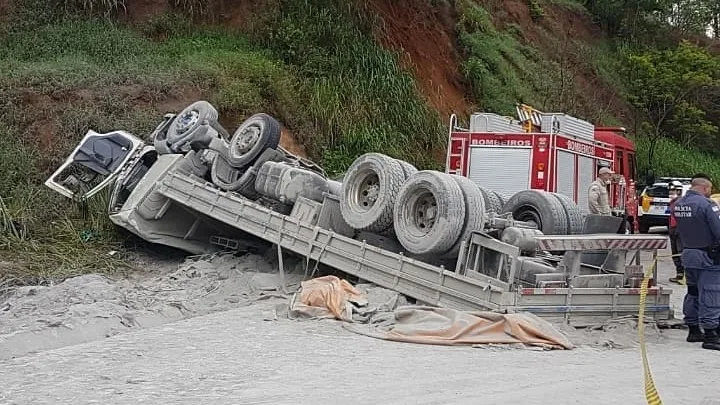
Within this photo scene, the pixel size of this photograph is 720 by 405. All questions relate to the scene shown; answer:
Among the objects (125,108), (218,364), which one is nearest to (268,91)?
(125,108)

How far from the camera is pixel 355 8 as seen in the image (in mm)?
20578

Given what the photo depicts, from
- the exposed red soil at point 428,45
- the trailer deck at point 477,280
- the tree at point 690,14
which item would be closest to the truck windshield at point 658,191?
the exposed red soil at point 428,45

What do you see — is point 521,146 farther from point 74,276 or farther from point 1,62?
point 1,62

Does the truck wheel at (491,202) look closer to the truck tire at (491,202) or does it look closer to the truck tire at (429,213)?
the truck tire at (491,202)

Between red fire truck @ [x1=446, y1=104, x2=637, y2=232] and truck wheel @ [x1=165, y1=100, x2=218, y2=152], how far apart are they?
17.6 ft

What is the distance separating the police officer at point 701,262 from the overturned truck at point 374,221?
38 cm

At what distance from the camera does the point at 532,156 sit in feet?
49.5

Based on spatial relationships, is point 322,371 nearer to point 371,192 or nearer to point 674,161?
point 371,192

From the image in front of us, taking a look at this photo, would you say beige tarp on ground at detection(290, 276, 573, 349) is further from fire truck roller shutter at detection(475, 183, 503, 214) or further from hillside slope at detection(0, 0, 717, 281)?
hillside slope at detection(0, 0, 717, 281)

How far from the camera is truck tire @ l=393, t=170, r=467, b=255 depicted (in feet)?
28.6

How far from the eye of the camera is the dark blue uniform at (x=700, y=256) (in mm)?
8062

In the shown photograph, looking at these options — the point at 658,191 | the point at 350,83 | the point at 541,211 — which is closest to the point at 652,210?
the point at 658,191

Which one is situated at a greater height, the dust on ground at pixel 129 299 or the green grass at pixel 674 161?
the green grass at pixel 674 161

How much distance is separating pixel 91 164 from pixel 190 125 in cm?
154
